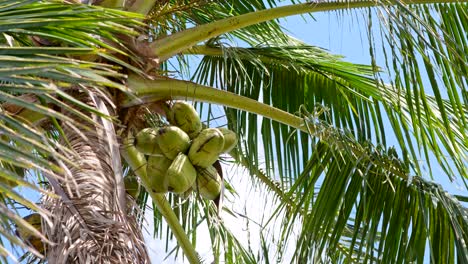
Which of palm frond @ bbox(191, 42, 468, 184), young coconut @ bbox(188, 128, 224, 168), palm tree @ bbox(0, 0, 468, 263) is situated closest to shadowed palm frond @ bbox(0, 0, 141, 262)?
palm tree @ bbox(0, 0, 468, 263)

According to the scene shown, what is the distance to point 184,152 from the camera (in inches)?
119

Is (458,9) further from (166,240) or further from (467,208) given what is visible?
(166,240)

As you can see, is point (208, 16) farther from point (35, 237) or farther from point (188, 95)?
point (35, 237)

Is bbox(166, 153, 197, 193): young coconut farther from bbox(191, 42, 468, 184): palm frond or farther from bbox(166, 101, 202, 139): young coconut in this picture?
bbox(191, 42, 468, 184): palm frond

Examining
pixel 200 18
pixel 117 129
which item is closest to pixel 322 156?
pixel 117 129

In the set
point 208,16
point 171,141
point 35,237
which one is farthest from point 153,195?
point 208,16

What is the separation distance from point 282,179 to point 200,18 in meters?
0.95

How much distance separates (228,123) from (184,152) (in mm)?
1404

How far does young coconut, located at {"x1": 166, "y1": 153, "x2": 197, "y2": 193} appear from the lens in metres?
2.93

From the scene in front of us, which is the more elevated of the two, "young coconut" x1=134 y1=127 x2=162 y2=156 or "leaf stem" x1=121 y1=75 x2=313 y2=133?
"leaf stem" x1=121 y1=75 x2=313 y2=133

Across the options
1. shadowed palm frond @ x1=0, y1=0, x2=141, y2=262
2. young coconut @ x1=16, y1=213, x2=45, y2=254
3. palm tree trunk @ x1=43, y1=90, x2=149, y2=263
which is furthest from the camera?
young coconut @ x1=16, y1=213, x2=45, y2=254

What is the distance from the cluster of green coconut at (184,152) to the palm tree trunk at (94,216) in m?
0.25

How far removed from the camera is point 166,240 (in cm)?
505

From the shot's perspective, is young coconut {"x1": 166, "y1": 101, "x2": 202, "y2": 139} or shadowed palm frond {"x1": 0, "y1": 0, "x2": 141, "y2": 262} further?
young coconut {"x1": 166, "y1": 101, "x2": 202, "y2": 139}
